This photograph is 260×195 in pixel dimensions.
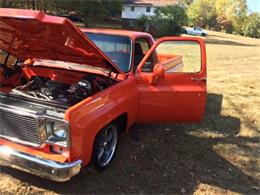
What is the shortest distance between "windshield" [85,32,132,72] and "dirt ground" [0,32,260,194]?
3.91 ft

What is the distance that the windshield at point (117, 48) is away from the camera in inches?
221

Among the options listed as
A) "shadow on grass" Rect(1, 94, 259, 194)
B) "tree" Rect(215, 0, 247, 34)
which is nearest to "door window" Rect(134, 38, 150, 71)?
"shadow on grass" Rect(1, 94, 259, 194)

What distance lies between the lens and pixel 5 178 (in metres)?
4.55

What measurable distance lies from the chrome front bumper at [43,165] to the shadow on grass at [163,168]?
53 cm

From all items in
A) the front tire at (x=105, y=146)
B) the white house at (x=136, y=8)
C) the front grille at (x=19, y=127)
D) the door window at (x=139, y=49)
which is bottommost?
the front tire at (x=105, y=146)

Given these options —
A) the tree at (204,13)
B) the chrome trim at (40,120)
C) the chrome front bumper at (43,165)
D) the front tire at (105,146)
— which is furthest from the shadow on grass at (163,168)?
the tree at (204,13)

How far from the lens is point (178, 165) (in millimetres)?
5277

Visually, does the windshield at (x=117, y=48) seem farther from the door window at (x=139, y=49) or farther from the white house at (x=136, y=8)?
the white house at (x=136, y=8)

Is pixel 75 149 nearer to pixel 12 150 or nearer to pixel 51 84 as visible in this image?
pixel 12 150

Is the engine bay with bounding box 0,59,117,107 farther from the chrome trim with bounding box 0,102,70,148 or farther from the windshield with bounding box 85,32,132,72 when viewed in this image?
the windshield with bounding box 85,32,132,72

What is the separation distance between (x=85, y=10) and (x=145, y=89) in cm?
3188

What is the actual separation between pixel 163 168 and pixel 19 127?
203 centimetres

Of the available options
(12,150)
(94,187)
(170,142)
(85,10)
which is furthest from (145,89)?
(85,10)

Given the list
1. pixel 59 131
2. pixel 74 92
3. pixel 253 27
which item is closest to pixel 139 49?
pixel 74 92
